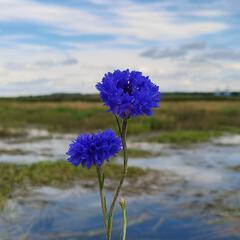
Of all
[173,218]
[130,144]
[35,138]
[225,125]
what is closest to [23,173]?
[173,218]

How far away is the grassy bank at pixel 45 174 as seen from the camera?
33.4 feet

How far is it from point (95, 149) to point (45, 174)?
29.0ft

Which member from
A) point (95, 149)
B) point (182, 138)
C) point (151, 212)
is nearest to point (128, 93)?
point (95, 149)

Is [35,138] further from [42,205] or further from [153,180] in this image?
[42,205]

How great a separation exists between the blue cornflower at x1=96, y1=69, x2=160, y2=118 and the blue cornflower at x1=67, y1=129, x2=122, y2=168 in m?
0.18

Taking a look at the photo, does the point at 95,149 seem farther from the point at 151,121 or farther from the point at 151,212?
the point at 151,121

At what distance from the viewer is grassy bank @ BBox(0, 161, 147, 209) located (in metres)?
10.2

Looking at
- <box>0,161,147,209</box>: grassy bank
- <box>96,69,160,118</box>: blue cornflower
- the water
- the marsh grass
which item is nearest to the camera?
<box>96,69,160,118</box>: blue cornflower

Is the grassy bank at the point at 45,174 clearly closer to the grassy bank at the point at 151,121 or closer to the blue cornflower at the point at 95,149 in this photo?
the blue cornflower at the point at 95,149

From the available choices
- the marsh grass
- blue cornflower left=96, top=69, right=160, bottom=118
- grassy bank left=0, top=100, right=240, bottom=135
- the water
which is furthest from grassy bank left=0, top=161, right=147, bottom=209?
grassy bank left=0, top=100, right=240, bottom=135

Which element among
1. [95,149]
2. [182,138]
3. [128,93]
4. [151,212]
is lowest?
[182,138]

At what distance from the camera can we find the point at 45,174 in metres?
11.0

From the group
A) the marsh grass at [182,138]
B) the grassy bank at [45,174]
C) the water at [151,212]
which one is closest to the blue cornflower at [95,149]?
the water at [151,212]

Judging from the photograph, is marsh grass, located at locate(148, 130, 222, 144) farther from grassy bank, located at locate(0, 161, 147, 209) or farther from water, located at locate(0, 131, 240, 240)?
grassy bank, located at locate(0, 161, 147, 209)
